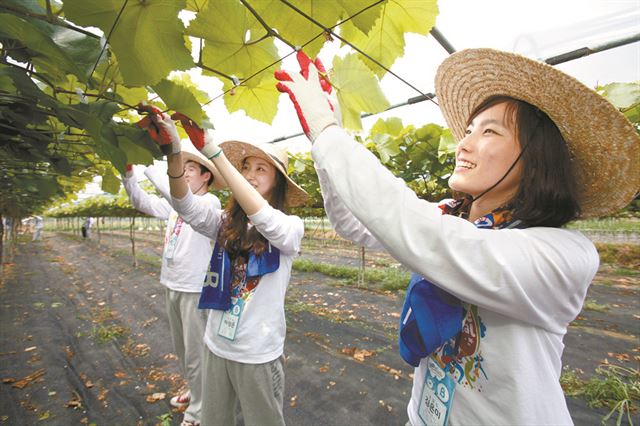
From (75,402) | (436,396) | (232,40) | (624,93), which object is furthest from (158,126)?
(75,402)

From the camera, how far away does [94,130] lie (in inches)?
35.3

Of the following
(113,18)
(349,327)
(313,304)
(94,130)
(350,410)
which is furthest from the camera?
(313,304)

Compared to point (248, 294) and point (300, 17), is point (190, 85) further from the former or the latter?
point (248, 294)

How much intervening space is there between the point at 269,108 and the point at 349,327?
16.4 feet

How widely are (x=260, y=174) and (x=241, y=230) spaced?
349 millimetres

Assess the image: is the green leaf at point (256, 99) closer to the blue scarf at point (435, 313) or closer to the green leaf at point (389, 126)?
the blue scarf at point (435, 313)

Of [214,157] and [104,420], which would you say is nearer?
[214,157]

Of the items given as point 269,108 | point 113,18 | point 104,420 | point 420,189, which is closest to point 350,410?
point 104,420

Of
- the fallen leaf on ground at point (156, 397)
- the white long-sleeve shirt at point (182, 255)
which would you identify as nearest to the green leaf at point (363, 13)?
the white long-sleeve shirt at point (182, 255)

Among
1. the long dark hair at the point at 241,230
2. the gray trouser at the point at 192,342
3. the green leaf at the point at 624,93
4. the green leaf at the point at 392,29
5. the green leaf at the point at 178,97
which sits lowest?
the gray trouser at the point at 192,342

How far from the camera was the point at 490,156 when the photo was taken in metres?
0.90

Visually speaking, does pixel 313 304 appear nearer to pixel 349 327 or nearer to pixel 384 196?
pixel 349 327

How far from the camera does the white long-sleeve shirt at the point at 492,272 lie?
0.70m

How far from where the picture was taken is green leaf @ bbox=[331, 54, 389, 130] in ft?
3.26
